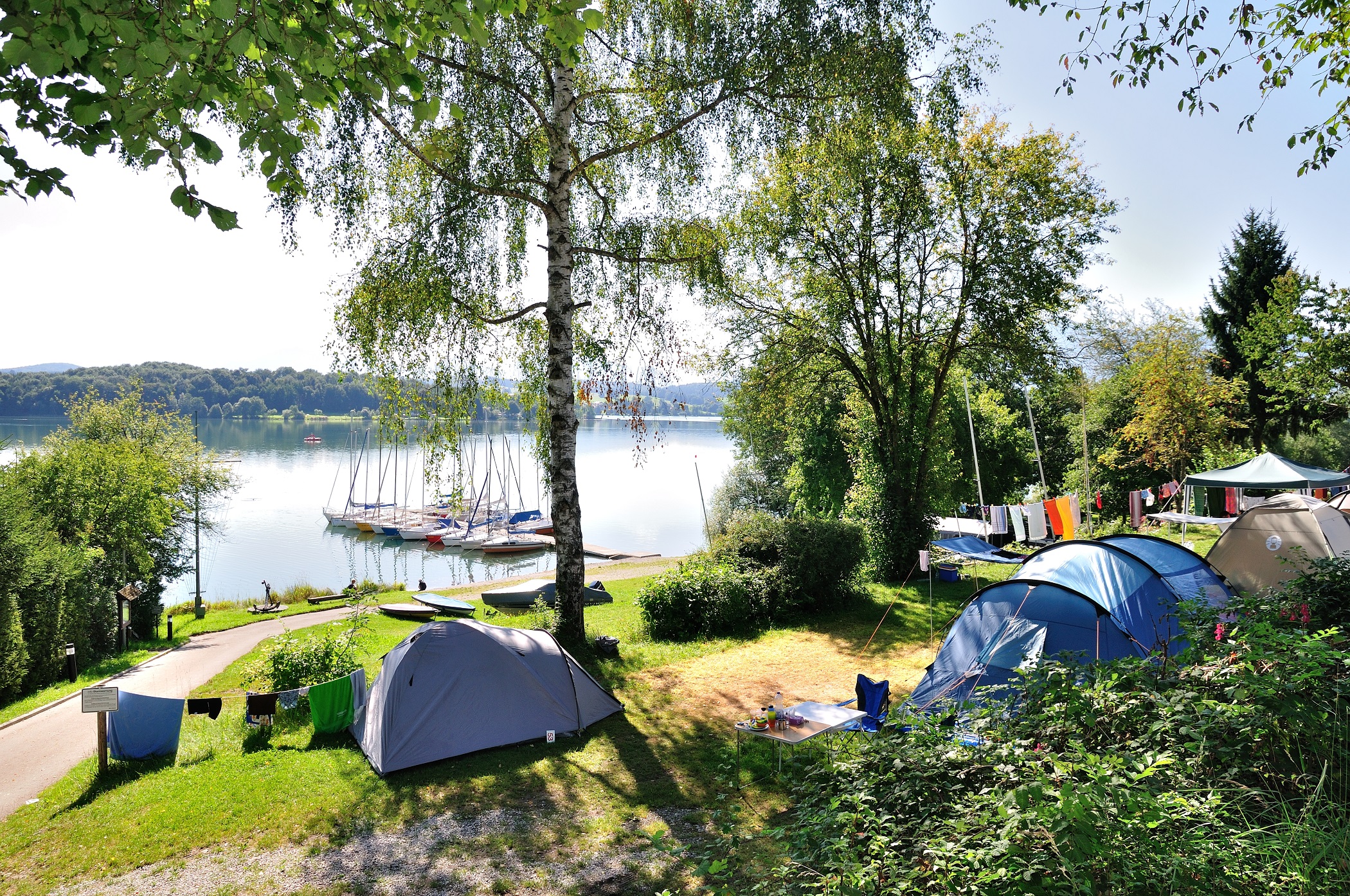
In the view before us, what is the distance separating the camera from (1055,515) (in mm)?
13797

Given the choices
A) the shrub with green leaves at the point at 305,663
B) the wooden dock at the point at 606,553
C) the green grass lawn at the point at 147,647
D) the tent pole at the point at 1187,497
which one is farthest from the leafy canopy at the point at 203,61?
the wooden dock at the point at 606,553

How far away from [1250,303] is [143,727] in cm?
3651

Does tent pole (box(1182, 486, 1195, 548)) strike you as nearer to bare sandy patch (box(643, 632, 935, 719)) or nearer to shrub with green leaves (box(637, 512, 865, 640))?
shrub with green leaves (box(637, 512, 865, 640))

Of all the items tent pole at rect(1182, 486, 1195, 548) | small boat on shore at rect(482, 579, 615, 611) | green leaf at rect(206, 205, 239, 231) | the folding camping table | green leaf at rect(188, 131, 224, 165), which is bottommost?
small boat on shore at rect(482, 579, 615, 611)

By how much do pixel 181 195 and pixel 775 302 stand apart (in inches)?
594

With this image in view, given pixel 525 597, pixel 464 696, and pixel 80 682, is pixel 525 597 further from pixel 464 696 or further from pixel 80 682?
pixel 464 696

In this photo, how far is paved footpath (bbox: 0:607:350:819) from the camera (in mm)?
8914

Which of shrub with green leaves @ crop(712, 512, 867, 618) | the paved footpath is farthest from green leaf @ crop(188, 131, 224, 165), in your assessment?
shrub with green leaves @ crop(712, 512, 867, 618)

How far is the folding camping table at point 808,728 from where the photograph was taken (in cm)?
714

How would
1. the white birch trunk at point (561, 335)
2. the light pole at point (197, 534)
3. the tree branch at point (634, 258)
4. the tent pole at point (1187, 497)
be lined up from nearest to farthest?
the white birch trunk at point (561, 335) < the tree branch at point (634, 258) < the tent pole at point (1187, 497) < the light pole at point (197, 534)

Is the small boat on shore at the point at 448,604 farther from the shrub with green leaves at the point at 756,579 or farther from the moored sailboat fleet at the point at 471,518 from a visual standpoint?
the moored sailboat fleet at the point at 471,518

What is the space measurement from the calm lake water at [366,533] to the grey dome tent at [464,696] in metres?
3.04

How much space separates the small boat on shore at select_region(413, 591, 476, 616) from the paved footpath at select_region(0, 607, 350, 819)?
3.76 meters

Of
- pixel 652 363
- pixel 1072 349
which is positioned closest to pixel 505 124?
pixel 652 363
